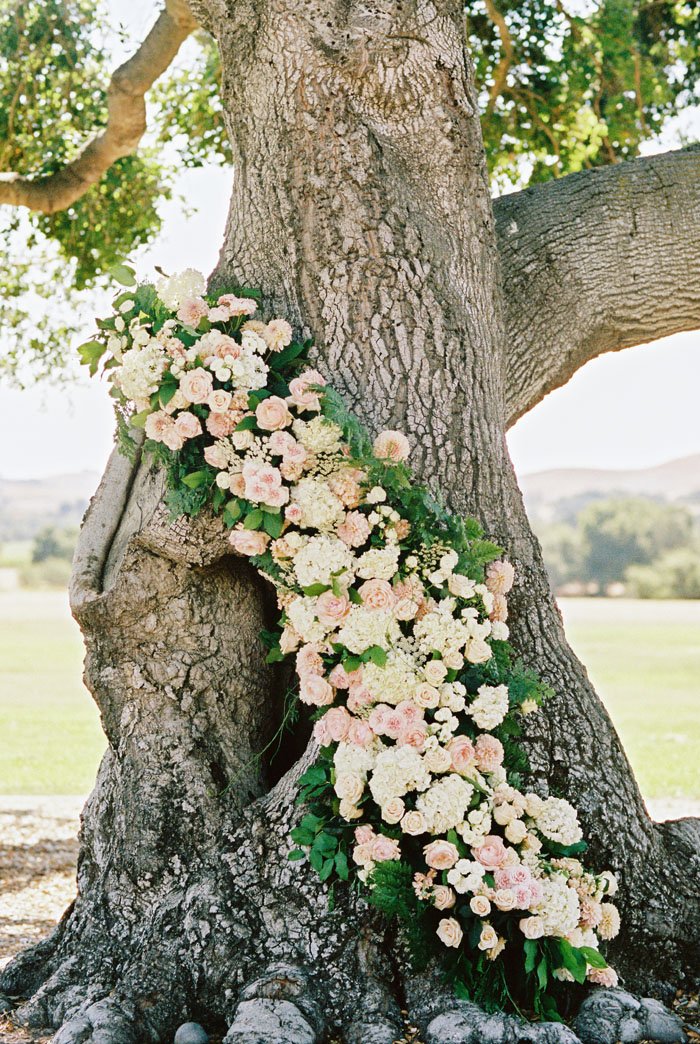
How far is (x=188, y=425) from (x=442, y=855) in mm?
1835

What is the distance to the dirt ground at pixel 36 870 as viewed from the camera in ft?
14.4

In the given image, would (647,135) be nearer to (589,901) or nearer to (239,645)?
(239,645)

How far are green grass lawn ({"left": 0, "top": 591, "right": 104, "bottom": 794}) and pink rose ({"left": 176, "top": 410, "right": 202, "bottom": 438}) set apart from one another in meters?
8.55

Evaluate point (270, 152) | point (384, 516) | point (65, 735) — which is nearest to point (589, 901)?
point (384, 516)

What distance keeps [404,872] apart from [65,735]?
14086 mm

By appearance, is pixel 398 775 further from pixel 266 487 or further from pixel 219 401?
pixel 219 401

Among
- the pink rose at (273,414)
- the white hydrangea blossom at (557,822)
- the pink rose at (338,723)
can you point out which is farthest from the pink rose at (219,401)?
the white hydrangea blossom at (557,822)

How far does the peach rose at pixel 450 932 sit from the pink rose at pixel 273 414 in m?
1.86

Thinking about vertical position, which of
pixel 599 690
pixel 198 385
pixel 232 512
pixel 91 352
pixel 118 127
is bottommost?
pixel 599 690

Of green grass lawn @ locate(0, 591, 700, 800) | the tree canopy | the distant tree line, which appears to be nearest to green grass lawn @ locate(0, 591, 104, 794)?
green grass lawn @ locate(0, 591, 700, 800)

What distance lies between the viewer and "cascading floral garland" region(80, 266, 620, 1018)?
374 cm

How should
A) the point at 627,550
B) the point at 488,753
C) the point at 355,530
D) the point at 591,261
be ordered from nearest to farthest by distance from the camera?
1. the point at 488,753
2. the point at 355,530
3. the point at 591,261
4. the point at 627,550

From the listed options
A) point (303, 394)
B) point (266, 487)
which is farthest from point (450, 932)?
point (303, 394)

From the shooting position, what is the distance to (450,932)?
368 cm
